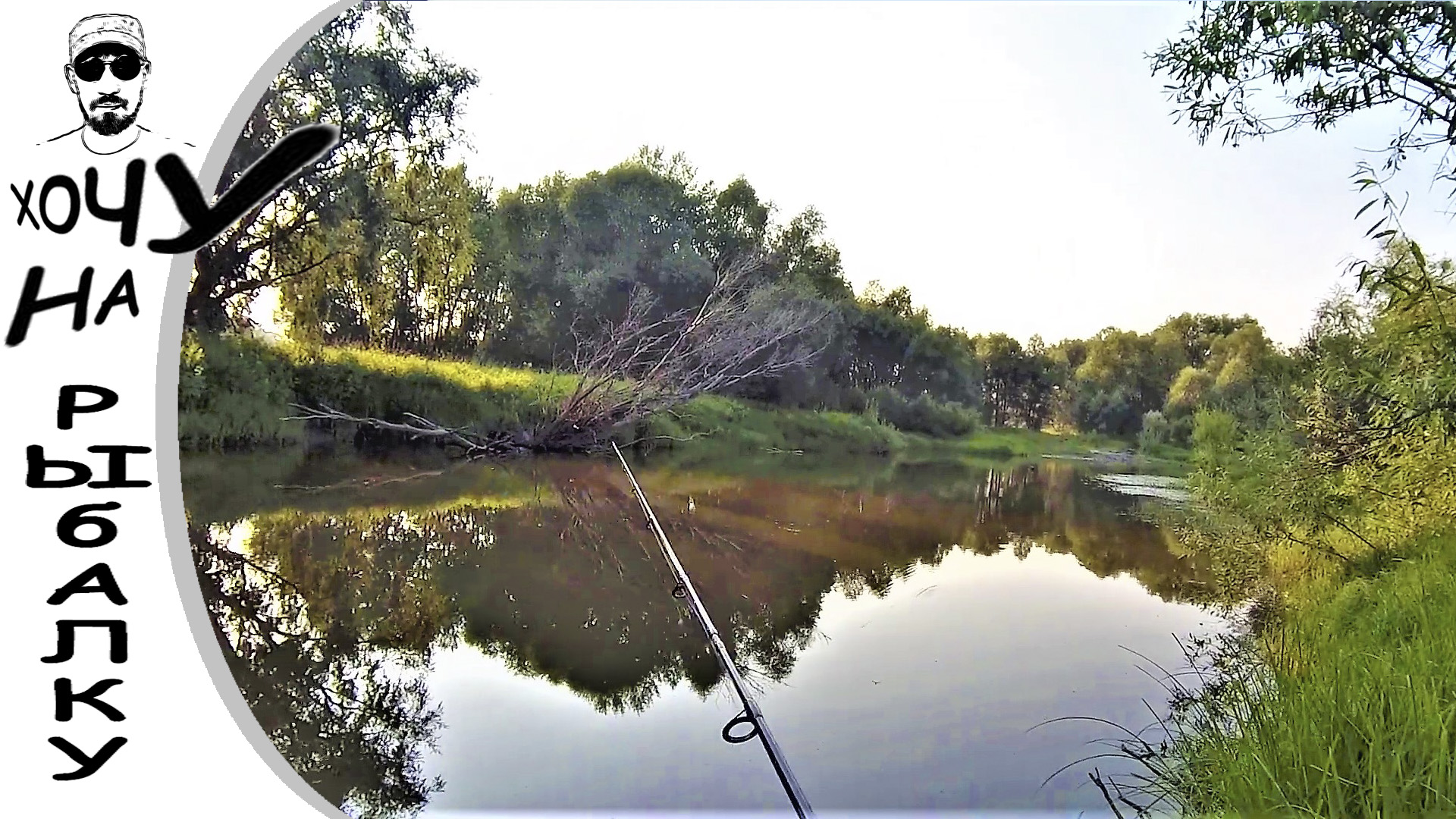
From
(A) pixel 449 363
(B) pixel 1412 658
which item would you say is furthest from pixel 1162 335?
(A) pixel 449 363

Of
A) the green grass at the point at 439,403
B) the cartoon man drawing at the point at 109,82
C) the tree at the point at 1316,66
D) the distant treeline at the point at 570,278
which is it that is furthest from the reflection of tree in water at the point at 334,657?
the tree at the point at 1316,66

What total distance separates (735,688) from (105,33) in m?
1.52

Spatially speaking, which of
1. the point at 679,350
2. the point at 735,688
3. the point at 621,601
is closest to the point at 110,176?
the point at 679,350

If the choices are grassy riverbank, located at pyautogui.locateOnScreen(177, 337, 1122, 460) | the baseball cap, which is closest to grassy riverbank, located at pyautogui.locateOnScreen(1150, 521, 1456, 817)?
grassy riverbank, located at pyautogui.locateOnScreen(177, 337, 1122, 460)

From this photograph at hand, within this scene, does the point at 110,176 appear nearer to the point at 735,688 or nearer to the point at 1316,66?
the point at 735,688

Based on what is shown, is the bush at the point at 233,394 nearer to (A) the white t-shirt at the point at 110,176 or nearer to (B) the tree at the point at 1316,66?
(A) the white t-shirt at the point at 110,176

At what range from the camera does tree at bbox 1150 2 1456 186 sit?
1.23 metres

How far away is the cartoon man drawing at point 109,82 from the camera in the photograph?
1.08 metres

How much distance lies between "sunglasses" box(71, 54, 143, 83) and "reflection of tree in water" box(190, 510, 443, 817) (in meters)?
0.75

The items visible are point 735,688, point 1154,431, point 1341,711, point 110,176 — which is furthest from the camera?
point 1154,431

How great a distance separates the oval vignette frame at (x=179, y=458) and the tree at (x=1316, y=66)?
1551 millimetres

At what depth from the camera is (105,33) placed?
1.10 meters

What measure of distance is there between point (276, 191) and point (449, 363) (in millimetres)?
466

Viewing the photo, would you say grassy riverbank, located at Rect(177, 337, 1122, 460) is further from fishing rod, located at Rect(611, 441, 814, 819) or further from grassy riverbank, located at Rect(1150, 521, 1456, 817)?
grassy riverbank, located at Rect(1150, 521, 1456, 817)
